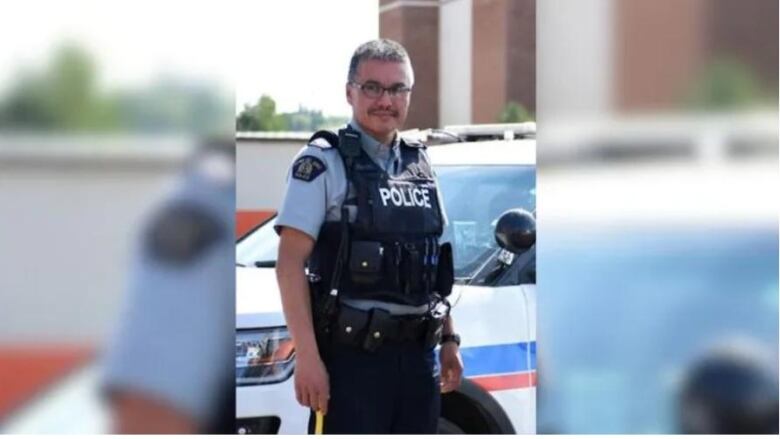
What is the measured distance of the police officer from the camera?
11.1ft

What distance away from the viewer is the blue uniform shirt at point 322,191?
3373 mm

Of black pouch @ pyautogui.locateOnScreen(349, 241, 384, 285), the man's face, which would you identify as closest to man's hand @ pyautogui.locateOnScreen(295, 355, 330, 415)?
black pouch @ pyautogui.locateOnScreen(349, 241, 384, 285)

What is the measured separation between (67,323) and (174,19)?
3.24ft

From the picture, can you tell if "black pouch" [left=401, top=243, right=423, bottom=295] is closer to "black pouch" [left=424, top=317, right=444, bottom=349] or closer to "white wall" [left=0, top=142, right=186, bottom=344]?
"black pouch" [left=424, top=317, right=444, bottom=349]

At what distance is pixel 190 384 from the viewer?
3.79m

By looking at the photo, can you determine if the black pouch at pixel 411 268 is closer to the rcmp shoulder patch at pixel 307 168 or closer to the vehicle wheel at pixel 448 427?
the rcmp shoulder patch at pixel 307 168

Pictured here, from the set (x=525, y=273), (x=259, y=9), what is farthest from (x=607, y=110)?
(x=259, y=9)

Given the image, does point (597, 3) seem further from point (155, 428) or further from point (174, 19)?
point (155, 428)

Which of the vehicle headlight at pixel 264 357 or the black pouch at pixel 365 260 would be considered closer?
the black pouch at pixel 365 260

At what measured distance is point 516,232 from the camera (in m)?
3.98

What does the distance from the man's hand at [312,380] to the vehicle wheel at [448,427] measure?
0.61 metres

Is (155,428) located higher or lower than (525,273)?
lower

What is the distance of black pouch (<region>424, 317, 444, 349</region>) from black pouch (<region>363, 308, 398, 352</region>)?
0.12 m

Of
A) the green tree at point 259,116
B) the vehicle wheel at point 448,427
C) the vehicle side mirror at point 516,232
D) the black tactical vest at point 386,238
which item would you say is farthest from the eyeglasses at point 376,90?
the vehicle wheel at point 448,427
